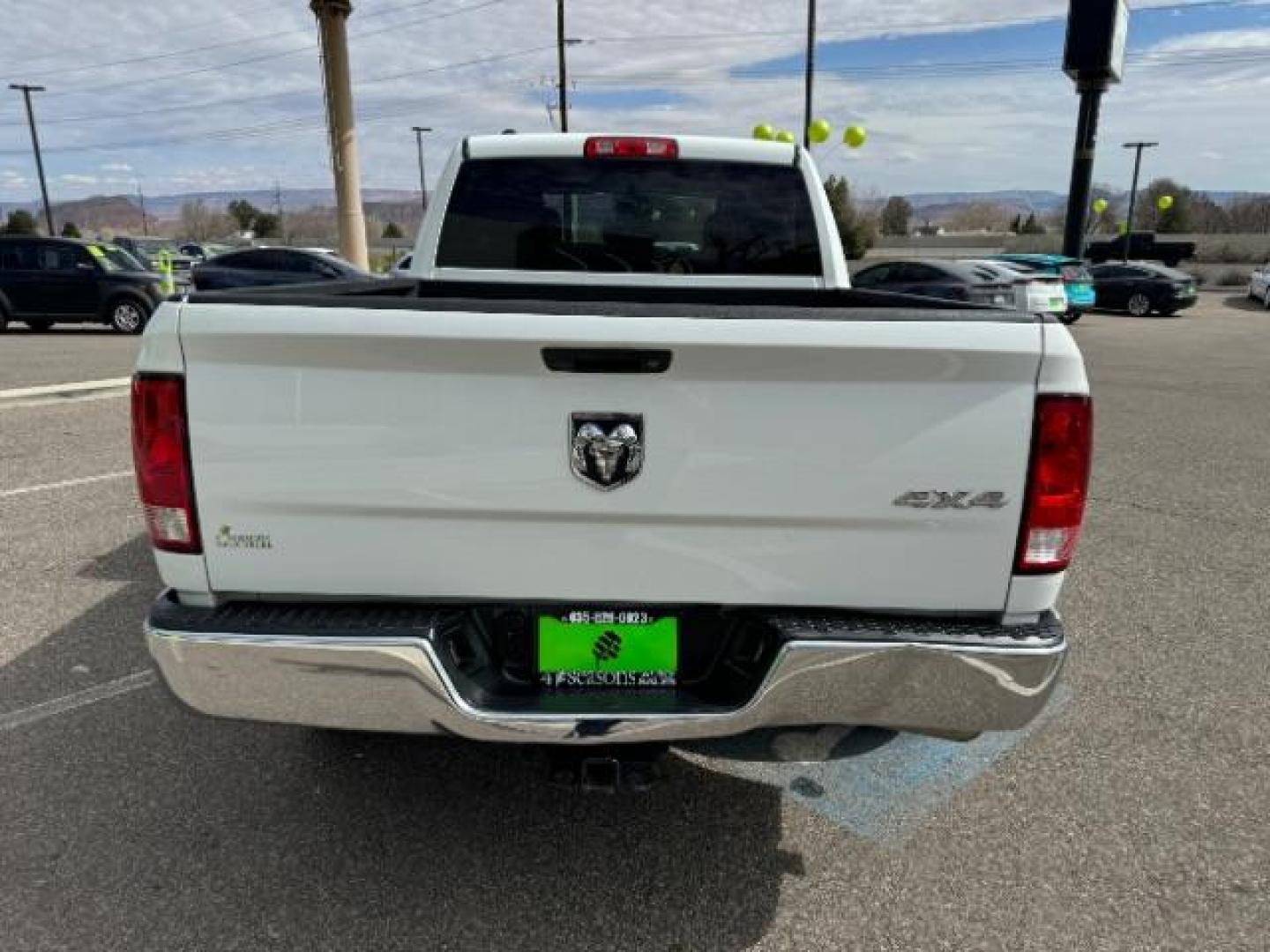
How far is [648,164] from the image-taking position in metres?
3.91

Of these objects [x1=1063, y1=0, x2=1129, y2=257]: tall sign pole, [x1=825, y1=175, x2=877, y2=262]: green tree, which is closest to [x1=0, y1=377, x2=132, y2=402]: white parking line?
[x1=1063, y1=0, x2=1129, y2=257]: tall sign pole

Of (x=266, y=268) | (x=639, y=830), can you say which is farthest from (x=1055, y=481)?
(x=266, y=268)

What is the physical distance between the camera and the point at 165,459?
6.89 feet

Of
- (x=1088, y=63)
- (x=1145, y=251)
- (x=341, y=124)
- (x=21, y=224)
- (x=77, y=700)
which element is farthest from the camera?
(x=21, y=224)

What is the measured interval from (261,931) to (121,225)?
22869 cm

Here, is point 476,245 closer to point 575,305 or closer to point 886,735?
point 575,305

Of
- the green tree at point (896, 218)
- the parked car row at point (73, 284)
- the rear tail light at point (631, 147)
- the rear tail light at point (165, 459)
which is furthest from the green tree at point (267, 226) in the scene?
the rear tail light at point (165, 459)

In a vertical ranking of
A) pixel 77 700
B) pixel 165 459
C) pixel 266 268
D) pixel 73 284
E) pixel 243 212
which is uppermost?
pixel 243 212

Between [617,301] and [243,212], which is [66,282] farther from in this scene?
[243,212]

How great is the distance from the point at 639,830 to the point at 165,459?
1.70 m

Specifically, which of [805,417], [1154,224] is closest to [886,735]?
[805,417]

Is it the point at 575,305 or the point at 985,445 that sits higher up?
the point at 575,305

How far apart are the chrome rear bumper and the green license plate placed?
5.7 inches

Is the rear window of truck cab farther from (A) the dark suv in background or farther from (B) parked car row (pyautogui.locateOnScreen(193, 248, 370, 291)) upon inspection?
(A) the dark suv in background
